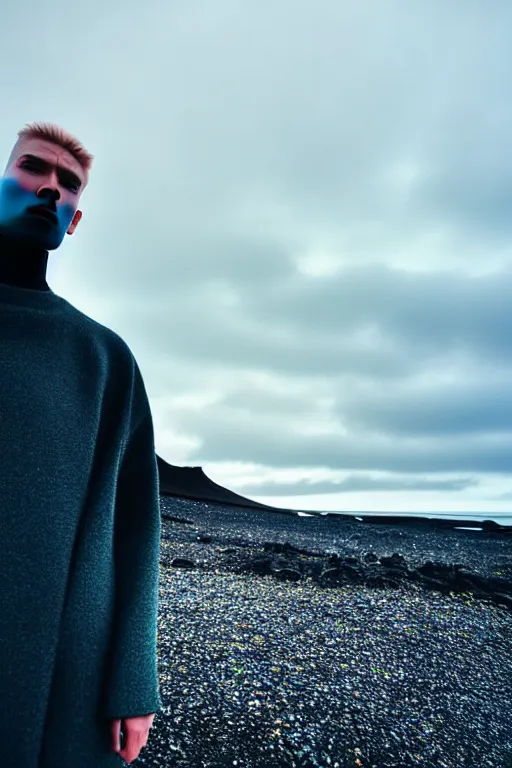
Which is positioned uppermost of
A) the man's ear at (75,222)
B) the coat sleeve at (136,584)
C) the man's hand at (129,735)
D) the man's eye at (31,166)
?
the man's eye at (31,166)

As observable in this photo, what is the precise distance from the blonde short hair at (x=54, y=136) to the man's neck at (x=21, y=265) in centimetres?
38

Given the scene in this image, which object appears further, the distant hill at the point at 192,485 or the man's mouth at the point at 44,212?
the distant hill at the point at 192,485

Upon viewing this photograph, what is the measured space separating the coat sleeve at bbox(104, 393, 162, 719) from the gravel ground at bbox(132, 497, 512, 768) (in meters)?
2.86

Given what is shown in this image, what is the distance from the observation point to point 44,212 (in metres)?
1.60

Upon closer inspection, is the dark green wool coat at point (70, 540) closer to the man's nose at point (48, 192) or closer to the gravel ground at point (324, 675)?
the man's nose at point (48, 192)

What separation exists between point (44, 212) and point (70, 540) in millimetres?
942

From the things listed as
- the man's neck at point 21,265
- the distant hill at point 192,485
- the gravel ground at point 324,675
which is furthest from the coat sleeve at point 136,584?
the distant hill at point 192,485

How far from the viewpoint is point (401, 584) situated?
9000 mm

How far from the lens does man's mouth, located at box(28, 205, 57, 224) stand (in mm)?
1590

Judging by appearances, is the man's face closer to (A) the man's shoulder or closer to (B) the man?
(B) the man

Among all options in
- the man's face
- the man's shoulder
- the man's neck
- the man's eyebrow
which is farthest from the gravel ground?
the man's eyebrow

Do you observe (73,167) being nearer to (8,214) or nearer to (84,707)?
(8,214)

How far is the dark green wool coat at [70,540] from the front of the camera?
1.26m

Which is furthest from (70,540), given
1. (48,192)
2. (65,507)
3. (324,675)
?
(324,675)
